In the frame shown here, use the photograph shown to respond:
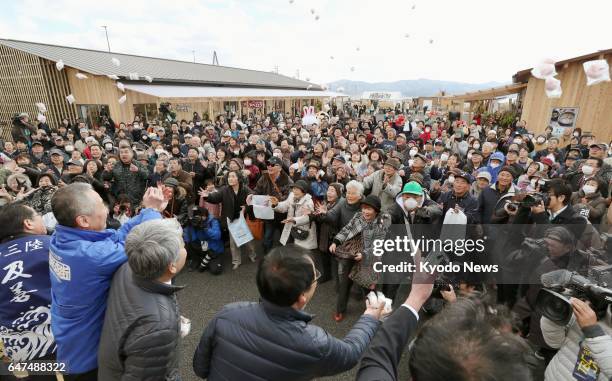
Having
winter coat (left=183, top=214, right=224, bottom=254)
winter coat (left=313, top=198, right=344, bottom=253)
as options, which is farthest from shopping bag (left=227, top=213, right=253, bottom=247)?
winter coat (left=313, top=198, right=344, bottom=253)

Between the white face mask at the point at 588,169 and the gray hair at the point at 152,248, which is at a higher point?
the gray hair at the point at 152,248

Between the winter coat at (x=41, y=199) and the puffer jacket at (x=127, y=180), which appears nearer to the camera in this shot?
the winter coat at (x=41, y=199)

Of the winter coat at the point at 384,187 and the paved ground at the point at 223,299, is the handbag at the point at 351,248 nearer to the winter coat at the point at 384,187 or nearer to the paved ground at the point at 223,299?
the paved ground at the point at 223,299

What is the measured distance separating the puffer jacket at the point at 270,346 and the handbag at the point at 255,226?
10.8ft

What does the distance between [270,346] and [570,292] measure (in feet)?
5.76

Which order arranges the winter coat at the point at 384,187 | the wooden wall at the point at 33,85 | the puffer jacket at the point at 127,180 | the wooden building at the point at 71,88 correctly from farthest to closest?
1. the wooden wall at the point at 33,85
2. the wooden building at the point at 71,88
3. the puffer jacket at the point at 127,180
4. the winter coat at the point at 384,187

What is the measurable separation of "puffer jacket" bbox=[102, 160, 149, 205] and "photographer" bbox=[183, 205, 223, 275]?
4.50ft

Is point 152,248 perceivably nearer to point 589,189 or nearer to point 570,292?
point 570,292

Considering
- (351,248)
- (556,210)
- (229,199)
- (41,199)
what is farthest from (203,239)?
(556,210)

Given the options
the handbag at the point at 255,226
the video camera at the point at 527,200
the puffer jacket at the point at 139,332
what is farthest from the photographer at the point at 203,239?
the video camera at the point at 527,200

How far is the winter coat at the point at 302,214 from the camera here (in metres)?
4.10

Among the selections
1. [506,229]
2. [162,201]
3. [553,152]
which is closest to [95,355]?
[162,201]

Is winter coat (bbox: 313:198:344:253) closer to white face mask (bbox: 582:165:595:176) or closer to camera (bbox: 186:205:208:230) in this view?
camera (bbox: 186:205:208:230)

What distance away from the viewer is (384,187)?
459cm
